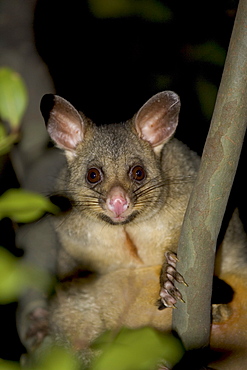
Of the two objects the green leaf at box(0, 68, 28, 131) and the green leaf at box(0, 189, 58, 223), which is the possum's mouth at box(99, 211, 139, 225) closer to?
the green leaf at box(0, 189, 58, 223)

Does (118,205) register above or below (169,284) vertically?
above

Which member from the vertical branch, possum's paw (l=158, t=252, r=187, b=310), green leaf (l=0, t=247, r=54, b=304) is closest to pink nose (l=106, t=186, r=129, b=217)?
possum's paw (l=158, t=252, r=187, b=310)

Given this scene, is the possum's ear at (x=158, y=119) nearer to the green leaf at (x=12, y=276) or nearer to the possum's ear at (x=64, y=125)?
the possum's ear at (x=64, y=125)

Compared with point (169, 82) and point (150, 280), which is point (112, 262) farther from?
point (169, 82)

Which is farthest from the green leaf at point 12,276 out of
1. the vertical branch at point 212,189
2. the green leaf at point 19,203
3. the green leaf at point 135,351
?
the vertical branch at point 212,189

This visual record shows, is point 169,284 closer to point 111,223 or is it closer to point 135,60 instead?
point 111,223

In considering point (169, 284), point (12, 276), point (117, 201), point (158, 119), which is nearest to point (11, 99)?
point (12, 276)

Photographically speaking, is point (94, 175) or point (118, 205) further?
point (94, 175)
